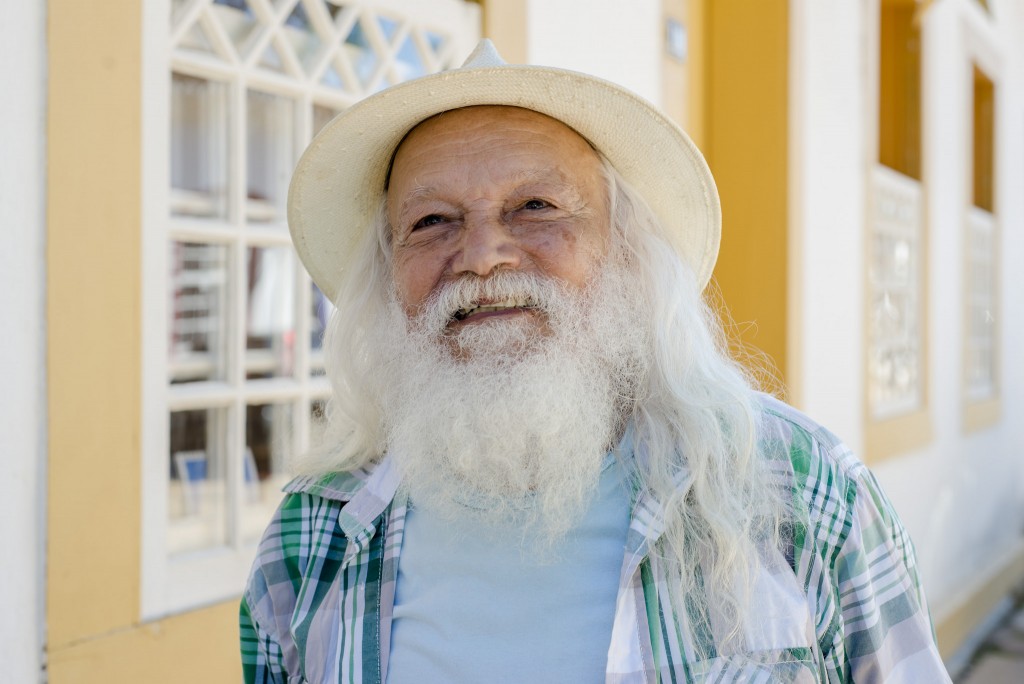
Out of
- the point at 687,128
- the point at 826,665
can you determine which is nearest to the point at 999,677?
the point at 687,128

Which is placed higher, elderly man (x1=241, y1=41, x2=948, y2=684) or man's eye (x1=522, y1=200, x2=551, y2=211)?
man's eye (x1=522, y1=200, x2=551, y2=211)

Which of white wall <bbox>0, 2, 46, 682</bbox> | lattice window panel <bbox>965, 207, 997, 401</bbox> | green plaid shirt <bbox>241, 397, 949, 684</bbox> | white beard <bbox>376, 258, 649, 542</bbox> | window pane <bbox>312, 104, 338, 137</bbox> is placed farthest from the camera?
lattice window panel <bbox>965, 207, 997, 401</bbox>

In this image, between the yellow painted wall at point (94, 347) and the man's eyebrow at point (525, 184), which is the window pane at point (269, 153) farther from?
the man's eyebrow at point (525, 184)

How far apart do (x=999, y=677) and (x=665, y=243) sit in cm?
473

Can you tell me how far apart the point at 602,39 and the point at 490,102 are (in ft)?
7.13

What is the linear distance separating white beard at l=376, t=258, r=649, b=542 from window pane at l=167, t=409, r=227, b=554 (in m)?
1.16

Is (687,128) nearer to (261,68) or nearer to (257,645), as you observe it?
(261,68)

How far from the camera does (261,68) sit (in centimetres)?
274

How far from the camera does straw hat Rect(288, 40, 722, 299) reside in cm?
181

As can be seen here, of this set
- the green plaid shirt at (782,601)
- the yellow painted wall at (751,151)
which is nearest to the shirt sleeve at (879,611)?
the green plaid shirt at (782,601)

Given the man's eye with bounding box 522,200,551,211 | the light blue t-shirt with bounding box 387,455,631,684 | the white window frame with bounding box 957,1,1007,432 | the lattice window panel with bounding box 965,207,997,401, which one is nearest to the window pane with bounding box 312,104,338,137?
the man's eye with bounding box 522,200,551,211

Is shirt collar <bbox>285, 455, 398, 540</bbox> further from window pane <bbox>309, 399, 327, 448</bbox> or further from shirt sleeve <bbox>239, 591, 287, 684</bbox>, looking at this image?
window pane <bbox>309, 399, 327, 448</bbox>

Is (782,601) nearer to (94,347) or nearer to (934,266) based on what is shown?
(94,347)

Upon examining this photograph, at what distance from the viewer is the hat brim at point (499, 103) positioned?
1.81 meters
